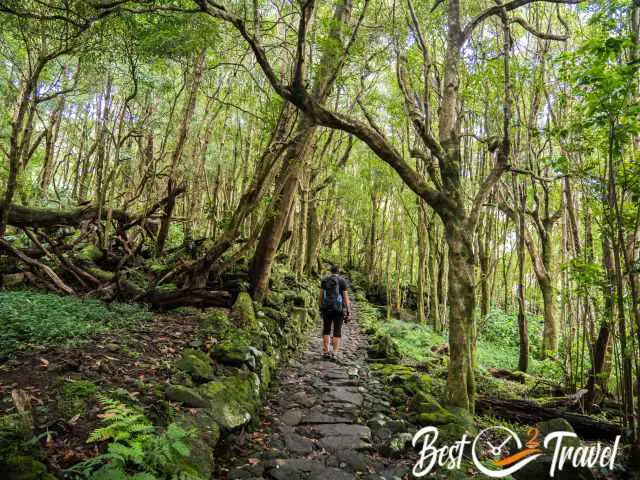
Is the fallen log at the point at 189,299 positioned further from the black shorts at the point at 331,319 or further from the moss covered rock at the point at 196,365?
the moss covered rock at the point at 196,365

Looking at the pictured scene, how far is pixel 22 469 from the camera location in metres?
2.23

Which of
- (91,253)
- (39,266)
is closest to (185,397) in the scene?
(39,266)

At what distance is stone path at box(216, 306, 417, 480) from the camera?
12.6ft

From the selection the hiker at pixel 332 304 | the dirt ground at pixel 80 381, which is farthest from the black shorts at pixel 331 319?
the dirt ground at pixel 80 381

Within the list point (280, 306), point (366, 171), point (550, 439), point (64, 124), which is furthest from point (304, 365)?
point (64, 124)

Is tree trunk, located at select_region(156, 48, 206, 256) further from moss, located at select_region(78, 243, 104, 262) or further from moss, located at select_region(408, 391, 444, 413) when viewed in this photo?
moss, located at select_region(408, 391, 444, 413)

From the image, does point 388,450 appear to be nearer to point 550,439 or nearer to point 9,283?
point 550,439

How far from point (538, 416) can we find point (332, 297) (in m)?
4.33

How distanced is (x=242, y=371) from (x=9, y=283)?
5471 mm

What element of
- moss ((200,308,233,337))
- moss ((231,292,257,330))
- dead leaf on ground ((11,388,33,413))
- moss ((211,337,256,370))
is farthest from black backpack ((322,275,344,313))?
dead leaf on ground ((11,388,33,413))

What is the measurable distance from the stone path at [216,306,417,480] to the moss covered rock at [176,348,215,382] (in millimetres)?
871

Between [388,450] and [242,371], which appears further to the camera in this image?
[242,371]

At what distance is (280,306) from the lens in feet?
32.3

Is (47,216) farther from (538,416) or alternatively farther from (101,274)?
(538,416)
